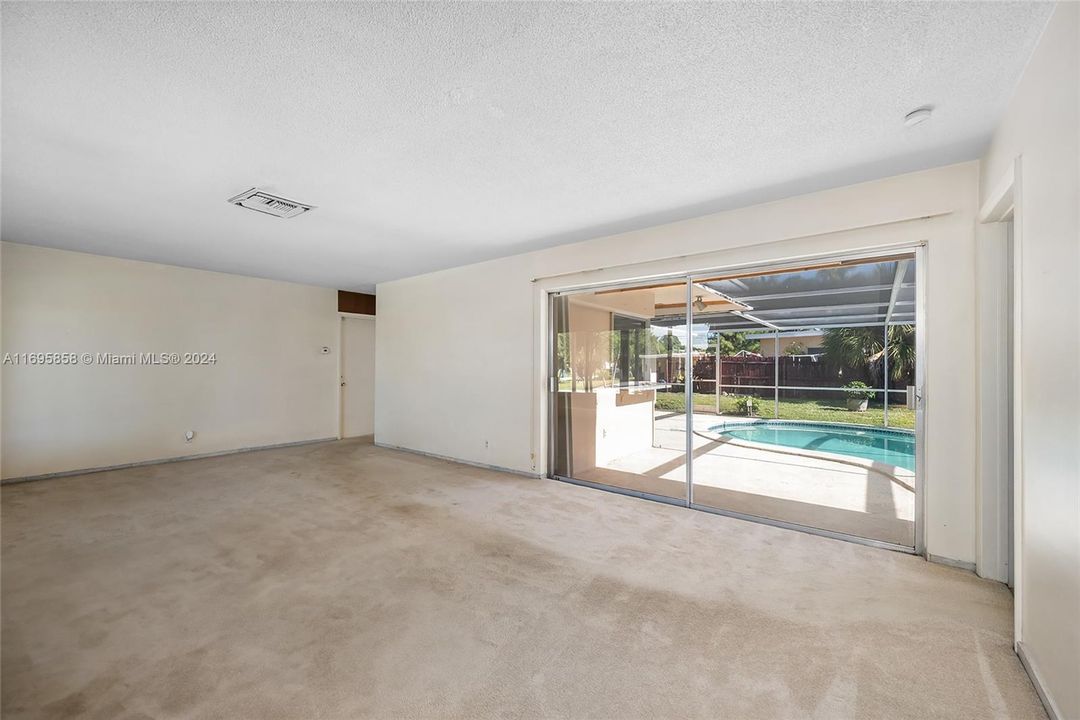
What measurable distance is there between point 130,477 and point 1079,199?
291 inches

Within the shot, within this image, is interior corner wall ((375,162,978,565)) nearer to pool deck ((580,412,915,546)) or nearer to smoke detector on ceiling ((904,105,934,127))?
pool deck ((580,412,915,546))

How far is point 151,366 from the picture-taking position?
222 inches

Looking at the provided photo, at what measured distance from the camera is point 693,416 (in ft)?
13.5

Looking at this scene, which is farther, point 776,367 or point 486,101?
point 776,367

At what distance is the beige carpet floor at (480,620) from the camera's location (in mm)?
1740

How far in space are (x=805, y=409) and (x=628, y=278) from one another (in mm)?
1917

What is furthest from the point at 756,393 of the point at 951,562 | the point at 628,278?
the point at 951,562

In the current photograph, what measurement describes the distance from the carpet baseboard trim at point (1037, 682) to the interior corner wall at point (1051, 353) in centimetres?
1

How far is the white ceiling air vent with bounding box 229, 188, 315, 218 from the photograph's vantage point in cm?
333

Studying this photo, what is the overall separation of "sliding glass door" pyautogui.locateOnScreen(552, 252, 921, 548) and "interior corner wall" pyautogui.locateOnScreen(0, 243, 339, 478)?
14.3ft

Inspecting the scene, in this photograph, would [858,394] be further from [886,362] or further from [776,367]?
[776,367]

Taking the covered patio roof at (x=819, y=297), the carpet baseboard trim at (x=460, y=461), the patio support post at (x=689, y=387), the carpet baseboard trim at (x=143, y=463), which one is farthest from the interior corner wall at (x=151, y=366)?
the patio support post at (x=689, y=387)

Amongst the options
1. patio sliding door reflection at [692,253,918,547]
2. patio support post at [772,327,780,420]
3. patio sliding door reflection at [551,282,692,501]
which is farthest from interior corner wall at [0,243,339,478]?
patio support post at [772,327,780,420]

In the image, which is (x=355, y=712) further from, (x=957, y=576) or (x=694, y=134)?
(x=957, y=576)
